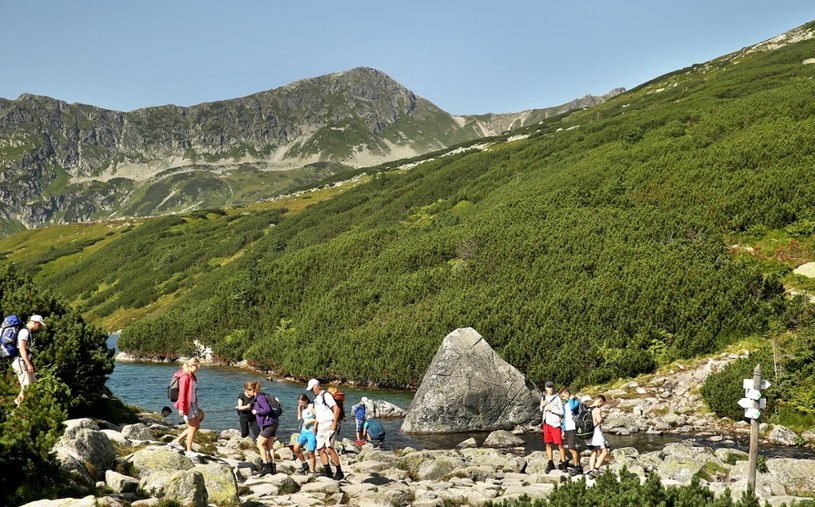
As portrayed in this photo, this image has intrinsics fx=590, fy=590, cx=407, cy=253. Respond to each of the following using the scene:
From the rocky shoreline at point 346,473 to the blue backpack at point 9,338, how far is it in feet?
6.57

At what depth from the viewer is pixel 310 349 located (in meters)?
41.1

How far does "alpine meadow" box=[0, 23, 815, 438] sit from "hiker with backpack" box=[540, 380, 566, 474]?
10319 mm

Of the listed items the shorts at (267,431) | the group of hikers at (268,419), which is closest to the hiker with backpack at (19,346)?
the group of hikers at (268,419)

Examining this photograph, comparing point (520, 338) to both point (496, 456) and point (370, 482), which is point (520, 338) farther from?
point (370, 482)

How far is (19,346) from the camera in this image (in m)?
12.4

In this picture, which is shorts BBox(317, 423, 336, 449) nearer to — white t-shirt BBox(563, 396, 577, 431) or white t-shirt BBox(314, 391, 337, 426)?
white t-shirt BBox(314, 391, 337, 426)

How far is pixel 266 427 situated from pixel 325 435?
1.51m

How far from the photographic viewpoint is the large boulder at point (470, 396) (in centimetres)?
2522

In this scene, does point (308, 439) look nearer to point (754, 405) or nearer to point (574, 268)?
point (754, 405)

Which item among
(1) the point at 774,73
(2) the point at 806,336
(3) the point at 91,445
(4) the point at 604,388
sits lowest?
(4) the point at 604,388

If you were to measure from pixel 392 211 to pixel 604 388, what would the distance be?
4801 centimetres

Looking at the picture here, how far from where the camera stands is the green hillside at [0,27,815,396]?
99.4 ft

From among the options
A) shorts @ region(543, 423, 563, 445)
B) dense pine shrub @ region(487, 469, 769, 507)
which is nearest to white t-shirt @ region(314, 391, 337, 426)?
dense pine shrub @ region(487, 469, 769, 507)

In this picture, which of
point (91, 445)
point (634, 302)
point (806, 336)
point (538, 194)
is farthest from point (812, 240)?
point (91, 445)
